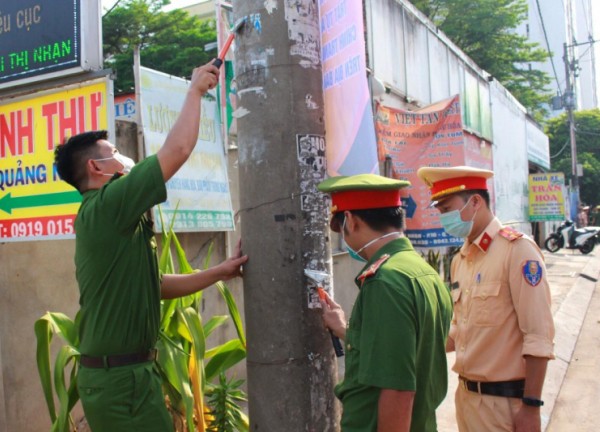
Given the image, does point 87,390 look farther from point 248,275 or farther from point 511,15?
point 511,15

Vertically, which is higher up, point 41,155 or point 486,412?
point 41,155

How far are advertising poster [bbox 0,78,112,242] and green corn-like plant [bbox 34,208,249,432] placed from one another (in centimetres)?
98

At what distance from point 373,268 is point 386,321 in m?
0.19

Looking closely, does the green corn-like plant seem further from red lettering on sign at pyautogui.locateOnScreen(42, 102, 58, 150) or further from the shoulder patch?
the shoulder patch

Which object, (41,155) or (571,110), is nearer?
(41,155)

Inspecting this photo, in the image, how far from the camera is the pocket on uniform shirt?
2604mm

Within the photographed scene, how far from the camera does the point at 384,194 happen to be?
1.97m

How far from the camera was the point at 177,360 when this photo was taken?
2857mm

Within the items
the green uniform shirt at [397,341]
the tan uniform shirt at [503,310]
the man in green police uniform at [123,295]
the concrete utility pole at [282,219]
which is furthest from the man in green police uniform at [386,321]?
the tan uniform shirt at [503,310]

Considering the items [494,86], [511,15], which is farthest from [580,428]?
[511,15]

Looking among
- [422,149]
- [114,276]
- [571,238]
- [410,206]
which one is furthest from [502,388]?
[571,238]

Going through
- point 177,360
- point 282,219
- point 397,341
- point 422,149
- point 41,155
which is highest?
point 422,149

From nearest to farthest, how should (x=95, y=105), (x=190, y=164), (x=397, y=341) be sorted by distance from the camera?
(x=397, y=341) < (x=95, y=105) < (x=190, y=164)

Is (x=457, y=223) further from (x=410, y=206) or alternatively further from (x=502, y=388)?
(x=410, y=206)
